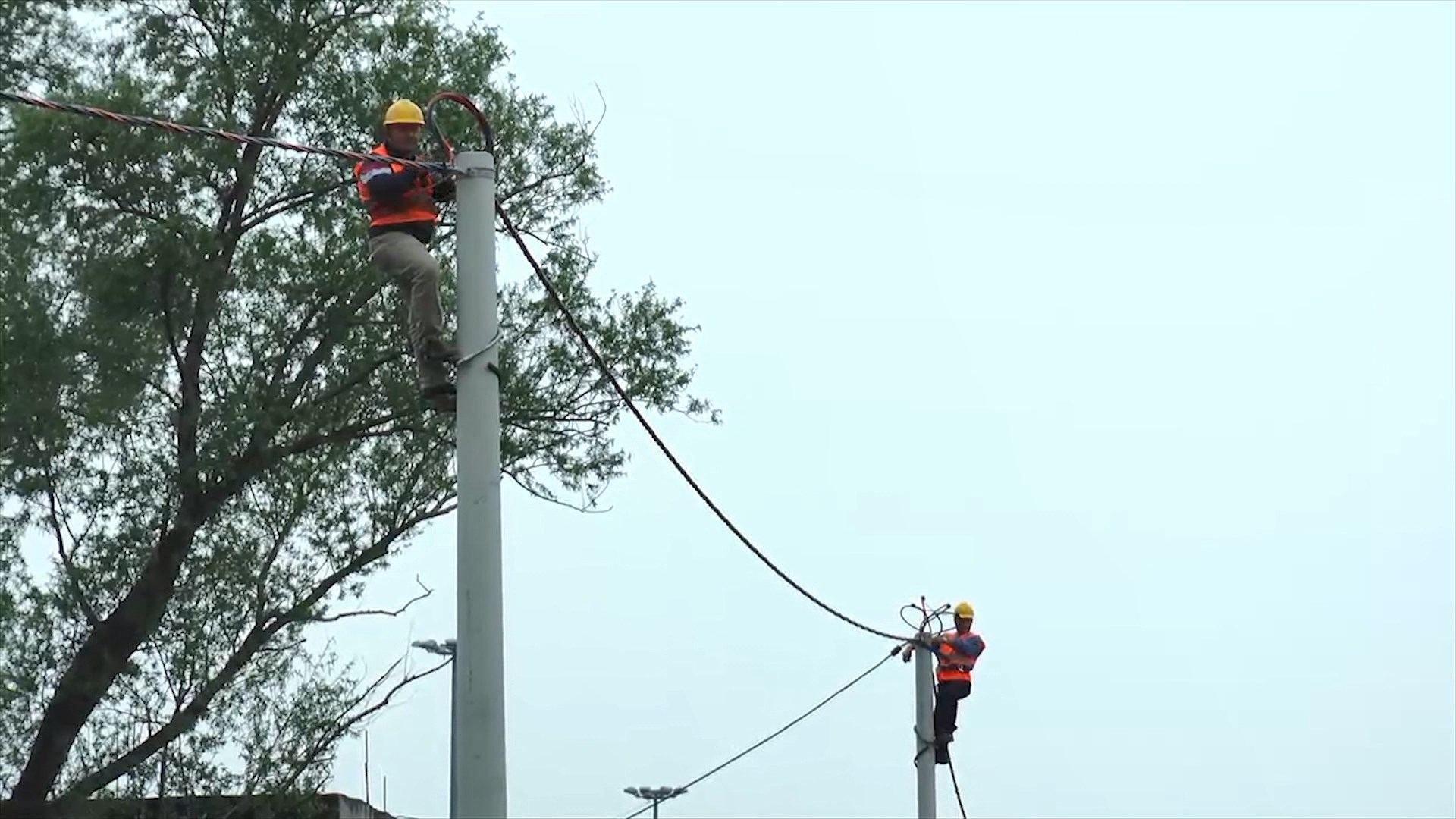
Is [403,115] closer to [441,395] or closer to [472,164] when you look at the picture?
[472,164]

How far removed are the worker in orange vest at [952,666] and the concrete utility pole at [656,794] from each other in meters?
17.5

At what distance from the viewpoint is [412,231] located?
8.47 m

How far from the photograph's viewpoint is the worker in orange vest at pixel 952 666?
18172 millimetres

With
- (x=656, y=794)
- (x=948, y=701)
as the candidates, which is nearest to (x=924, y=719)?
(x=948, y=701)

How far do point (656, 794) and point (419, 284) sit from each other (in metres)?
28.6

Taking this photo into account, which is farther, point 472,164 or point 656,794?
point 656,794

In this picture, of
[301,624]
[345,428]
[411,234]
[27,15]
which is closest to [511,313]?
[345,428]

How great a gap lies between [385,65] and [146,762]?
6833 mm

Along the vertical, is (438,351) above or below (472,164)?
below

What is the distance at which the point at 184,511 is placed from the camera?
1922 cm

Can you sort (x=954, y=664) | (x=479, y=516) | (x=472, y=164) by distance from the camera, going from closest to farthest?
(x=479, y=516) < (x=472, y=164) < (x=954, y=664)

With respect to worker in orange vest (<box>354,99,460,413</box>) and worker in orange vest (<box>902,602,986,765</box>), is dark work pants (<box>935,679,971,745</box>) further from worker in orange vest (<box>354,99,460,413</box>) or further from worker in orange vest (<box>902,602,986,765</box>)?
worker in orange vest (<box>354,99,460,413</box>)

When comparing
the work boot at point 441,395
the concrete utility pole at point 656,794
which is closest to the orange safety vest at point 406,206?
the work boot at point 441,395

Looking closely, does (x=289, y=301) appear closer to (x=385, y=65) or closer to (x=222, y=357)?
(x=222, y=357)
